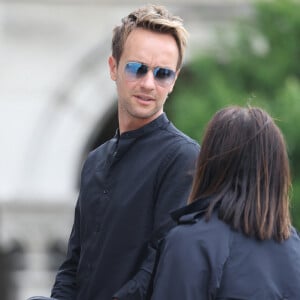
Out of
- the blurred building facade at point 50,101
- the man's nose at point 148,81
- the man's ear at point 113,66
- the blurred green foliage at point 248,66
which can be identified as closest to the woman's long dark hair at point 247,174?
the man's nose at point 148,81

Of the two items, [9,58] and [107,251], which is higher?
[107,251]

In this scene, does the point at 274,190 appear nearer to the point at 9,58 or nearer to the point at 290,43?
the point at 290,43

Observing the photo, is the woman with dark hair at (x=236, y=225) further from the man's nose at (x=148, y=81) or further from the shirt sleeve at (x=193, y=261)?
the man's nose at (x=148, y=81)

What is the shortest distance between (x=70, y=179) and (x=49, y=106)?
2.91ft

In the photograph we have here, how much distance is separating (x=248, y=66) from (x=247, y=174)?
9129 mm

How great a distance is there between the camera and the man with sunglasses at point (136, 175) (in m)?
4.62

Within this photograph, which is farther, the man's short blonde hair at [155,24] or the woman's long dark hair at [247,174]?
the man's short blonde hair at [155,24]

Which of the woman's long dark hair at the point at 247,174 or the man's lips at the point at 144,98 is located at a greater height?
the man's lips at the point at 144,98

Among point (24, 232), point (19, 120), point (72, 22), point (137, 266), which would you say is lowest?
point (24, 232)

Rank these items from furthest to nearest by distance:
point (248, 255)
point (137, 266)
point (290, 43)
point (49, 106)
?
point (49, 106) < point (290, 43) < point (137, 266) < point (248, 255)

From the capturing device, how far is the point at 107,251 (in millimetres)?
4656

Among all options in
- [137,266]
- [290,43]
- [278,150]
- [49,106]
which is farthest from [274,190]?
[49,106]

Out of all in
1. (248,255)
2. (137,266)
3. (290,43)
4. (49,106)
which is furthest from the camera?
(49,106)

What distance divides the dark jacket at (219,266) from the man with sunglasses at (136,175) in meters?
0.31
